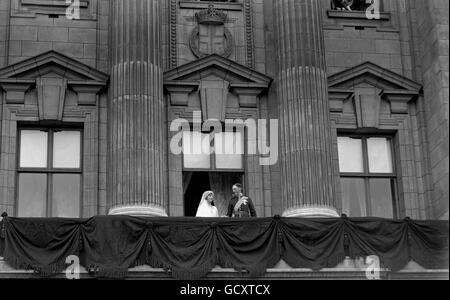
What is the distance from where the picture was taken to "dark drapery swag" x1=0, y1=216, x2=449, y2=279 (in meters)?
30.9

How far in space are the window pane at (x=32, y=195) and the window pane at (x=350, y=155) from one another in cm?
979

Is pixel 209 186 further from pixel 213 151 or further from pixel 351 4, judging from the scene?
pixel 351 4

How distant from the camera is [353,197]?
1436 inches

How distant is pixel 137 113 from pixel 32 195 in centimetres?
442

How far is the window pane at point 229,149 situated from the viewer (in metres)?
36.1

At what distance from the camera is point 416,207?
3609 cm

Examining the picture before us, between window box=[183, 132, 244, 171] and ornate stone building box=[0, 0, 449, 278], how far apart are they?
46 millimetres

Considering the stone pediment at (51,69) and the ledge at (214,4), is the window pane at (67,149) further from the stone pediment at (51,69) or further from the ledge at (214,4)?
the ledge at (214,4)

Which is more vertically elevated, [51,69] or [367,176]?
[51,69]

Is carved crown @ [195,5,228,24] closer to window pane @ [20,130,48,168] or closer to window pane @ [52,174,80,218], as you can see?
window pane @ [20,130,48,168]

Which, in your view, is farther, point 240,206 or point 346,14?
point 346,14

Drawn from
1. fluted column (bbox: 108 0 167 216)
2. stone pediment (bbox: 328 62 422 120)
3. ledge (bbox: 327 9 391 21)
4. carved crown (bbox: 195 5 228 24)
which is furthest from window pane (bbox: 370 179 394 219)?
carved crown (bbox: 195 5 228 24)
